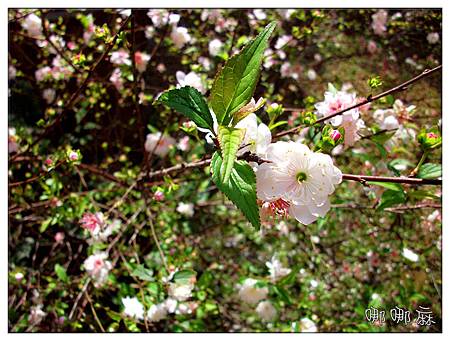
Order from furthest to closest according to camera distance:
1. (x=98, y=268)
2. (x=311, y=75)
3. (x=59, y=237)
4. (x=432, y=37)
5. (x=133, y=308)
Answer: (x=432, y=37), (x=311, y=75), (x=59, y=237), (x=98, y=268), (x=133, y=308)

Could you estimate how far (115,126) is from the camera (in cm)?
209

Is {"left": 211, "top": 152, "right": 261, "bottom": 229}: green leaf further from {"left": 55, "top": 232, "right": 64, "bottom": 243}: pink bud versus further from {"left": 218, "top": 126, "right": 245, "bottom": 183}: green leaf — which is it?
{"left": 55, "top": 232, "right": 64, "bottom": 243}: pink bud

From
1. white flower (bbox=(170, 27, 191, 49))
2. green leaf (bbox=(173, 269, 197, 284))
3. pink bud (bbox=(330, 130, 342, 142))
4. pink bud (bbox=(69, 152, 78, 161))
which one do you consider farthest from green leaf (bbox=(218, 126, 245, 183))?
white flower (bbox=(170, 27, 191, 49))

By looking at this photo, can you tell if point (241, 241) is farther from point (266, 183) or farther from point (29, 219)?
point (266, 183)

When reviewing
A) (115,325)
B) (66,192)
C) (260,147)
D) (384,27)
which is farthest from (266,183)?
(384,27)

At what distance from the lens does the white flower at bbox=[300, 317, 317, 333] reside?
157 centimetres

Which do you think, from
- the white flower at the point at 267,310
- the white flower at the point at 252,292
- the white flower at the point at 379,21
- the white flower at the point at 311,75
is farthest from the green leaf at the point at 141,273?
the white flower at the point at 379,21

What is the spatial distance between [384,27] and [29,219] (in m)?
2.58

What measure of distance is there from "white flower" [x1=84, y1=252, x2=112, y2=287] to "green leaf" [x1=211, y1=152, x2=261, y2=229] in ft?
3.36

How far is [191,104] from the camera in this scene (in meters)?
0.65

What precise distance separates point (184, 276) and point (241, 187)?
0.77 metres

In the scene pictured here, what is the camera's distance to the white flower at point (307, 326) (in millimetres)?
1573

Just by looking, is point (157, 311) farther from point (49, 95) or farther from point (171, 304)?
point (49, 95)

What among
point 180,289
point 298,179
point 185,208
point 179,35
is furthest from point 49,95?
point 298,179
